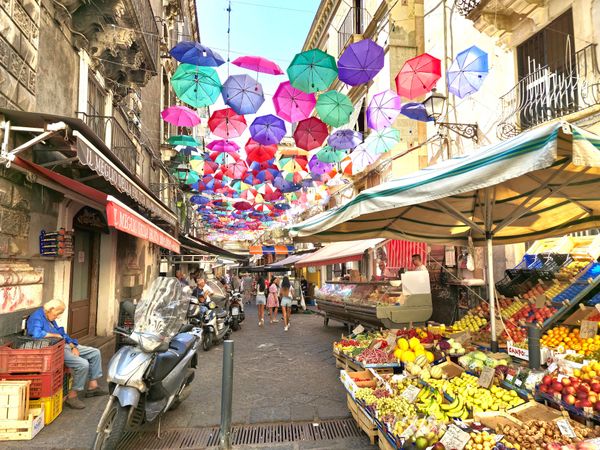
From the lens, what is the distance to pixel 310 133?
1153cm

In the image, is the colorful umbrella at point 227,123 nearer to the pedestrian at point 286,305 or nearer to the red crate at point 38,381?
the pedestrian at point 286,305

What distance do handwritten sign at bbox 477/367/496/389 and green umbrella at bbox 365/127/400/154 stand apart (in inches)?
371

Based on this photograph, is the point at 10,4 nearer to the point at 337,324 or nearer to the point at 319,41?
the point at 337,324

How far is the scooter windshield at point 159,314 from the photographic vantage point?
431cm

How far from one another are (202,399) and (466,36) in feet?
37.2

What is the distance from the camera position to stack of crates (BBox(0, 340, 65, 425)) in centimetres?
490

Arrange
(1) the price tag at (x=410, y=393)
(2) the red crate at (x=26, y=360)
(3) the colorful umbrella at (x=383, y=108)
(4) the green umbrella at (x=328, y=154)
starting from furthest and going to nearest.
Answer: (4) the green umbrella at (x=328, y=154)
(3) the colorful umbrella at (x=383, y=108)
(2) the red crate at (x=26, y=360)
(1) the price tag at (x=410, y=393)

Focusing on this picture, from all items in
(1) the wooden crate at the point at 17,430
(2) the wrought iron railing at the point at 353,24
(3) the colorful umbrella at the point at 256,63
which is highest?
(2) the wrought iron railing at the point at 353,24

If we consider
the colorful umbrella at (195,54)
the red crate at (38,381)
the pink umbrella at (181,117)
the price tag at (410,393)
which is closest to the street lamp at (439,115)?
the colorful umbrella at (195,54)

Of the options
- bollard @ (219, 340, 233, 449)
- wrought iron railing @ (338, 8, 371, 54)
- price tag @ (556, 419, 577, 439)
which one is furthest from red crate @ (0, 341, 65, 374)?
wrought iron railing @ (338, 8, 371, 54)

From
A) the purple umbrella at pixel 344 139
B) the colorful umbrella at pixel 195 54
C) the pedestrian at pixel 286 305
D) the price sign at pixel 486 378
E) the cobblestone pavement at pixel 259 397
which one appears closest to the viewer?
the price sign at pixel 486 378

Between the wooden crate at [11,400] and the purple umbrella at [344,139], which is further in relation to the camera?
the purple umbrella at [344,139]

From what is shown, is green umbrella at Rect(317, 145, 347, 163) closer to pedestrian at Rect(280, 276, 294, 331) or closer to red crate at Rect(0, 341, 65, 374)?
pedestrian at Rect(280, 276, 294, 331)

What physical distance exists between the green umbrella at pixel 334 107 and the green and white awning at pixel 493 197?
394 cm
